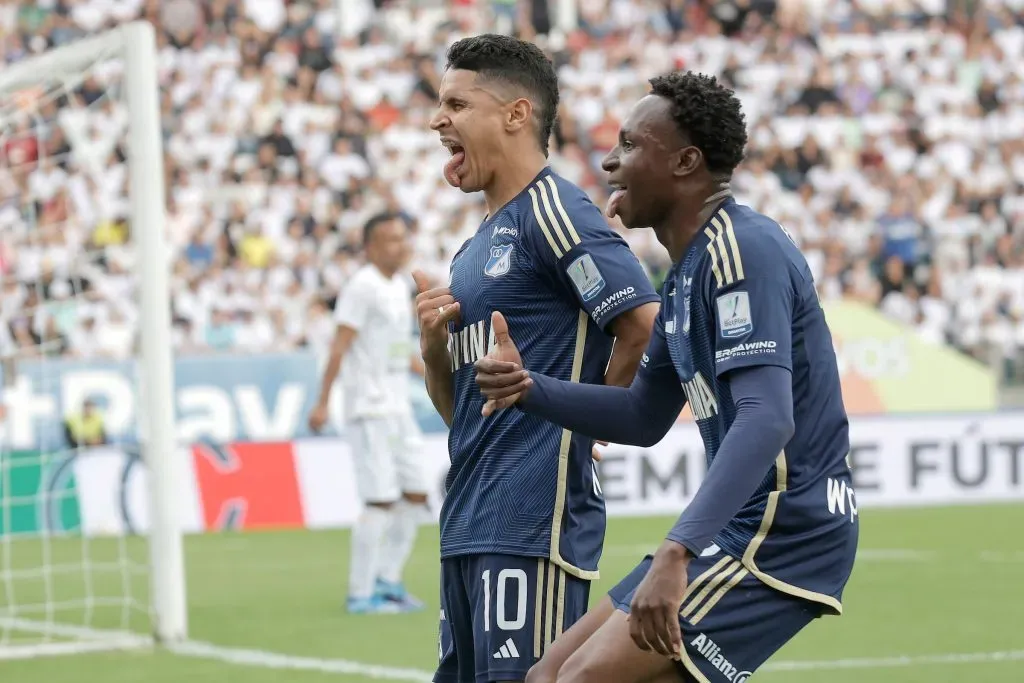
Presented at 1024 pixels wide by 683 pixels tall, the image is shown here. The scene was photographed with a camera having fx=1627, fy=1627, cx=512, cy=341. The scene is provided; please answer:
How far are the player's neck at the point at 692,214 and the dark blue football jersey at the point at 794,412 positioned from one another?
73mm

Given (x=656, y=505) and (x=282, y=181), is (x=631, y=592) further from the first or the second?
(x=282, y=181)

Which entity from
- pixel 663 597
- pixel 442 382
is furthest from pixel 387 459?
pixel 663 597

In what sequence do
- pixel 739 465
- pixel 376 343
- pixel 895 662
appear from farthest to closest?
pixel 376 343
pixel 895 662
pixel 739 465

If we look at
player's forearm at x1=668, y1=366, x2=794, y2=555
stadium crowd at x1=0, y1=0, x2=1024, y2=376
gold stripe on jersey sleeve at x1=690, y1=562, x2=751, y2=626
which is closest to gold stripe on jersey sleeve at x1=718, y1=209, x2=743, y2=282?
player's forearm at x1=668, y1=366, x2=794, y2=555

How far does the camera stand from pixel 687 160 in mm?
3877

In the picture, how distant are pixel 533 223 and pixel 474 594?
0.99 meters

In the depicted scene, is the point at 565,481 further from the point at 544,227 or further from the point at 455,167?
the point at 455,167

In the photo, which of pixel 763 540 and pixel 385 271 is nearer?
pixel 763 540

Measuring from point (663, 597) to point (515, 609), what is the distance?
82cm

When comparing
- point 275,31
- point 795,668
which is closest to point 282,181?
point 275,31

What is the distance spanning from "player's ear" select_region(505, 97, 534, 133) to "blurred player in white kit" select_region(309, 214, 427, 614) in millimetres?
5676

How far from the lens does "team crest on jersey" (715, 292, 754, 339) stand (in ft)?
11.7

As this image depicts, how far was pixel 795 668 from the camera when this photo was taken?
311 inches

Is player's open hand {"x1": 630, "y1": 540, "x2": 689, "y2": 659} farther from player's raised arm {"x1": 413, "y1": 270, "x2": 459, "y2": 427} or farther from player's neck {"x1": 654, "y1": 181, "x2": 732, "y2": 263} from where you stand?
player's raised arm {"x1": 413, "y1": 270, "x2": 459, "y2": 427}
